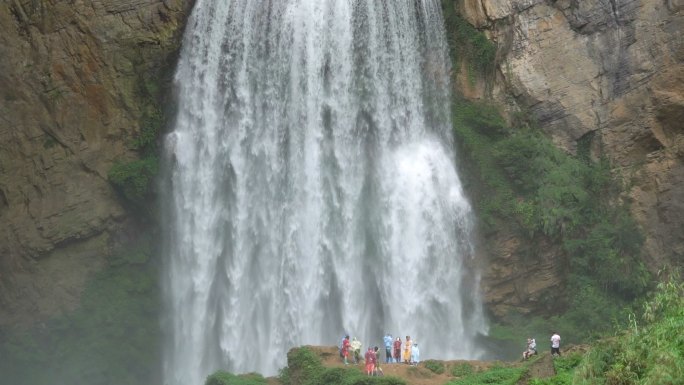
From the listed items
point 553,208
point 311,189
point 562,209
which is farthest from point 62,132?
point 562,209

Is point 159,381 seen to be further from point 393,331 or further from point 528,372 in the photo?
point 528,372

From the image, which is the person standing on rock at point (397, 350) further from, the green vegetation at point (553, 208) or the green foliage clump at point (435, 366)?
the green vegetation at point (553, 208)

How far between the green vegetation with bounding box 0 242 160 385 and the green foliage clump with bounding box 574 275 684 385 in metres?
19.0

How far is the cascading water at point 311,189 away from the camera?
29938mm

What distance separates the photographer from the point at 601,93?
3095 centimetres

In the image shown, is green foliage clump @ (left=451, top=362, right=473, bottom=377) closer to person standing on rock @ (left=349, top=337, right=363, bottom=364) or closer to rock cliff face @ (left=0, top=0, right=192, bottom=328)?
person standing on rock @ (left=349, top=337, right=363, bottom=364)

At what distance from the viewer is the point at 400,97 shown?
32469 mm

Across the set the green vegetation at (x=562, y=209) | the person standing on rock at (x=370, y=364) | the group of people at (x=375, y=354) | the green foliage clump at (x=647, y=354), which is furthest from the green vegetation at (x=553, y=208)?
the green foliage clump at (x=647, y=354)

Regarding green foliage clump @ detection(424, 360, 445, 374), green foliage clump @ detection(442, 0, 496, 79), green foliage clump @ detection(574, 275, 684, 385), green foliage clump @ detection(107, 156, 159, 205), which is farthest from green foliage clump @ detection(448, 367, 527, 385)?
green foliage clump @ detection(107, 156, 159, 205)

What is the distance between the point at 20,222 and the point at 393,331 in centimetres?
1426

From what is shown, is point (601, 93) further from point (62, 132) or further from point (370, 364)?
point (62, 132)

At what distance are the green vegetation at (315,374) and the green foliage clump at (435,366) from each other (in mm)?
2200

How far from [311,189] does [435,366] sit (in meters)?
8.85

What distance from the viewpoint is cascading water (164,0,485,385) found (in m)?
29.9
